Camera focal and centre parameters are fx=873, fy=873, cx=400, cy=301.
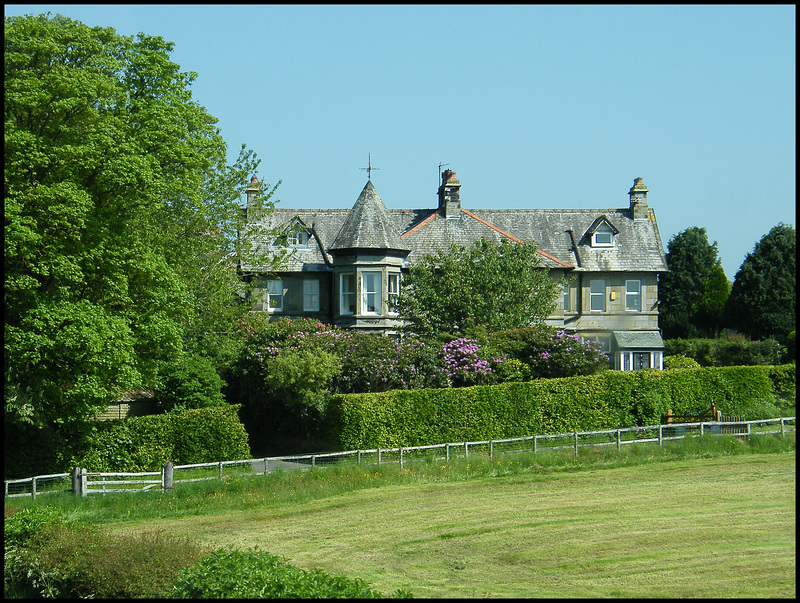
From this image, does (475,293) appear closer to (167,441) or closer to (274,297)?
(274,297)

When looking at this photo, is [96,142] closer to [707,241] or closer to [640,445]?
[640,445]

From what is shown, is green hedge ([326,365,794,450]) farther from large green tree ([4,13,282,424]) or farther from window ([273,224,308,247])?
window ([273,224,308,247])

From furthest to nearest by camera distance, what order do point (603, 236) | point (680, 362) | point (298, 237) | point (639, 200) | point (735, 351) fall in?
point (639, 200) → point (603, 236) → point (735, 351) → point (298, 237) → point (680, 362)

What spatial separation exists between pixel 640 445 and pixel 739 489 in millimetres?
8058

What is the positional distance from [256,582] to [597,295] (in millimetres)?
41127

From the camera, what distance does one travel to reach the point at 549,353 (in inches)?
1421

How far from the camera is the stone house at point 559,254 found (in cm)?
4872

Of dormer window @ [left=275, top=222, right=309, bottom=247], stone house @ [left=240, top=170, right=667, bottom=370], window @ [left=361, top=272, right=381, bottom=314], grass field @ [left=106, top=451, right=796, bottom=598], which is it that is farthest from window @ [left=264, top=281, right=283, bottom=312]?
grass field @ [left=106, top=451, right=796, bottom=598]

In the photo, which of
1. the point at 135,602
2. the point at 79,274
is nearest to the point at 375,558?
the point at 135,602

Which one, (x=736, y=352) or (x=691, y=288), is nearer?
(x=736, y=352)

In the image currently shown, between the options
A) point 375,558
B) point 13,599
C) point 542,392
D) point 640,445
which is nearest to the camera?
point 13,599

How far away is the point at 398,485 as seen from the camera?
89.8 ft

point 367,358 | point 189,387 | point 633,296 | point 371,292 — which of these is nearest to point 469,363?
point 367,358

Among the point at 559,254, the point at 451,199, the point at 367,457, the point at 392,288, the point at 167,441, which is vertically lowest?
the point at 367,457
